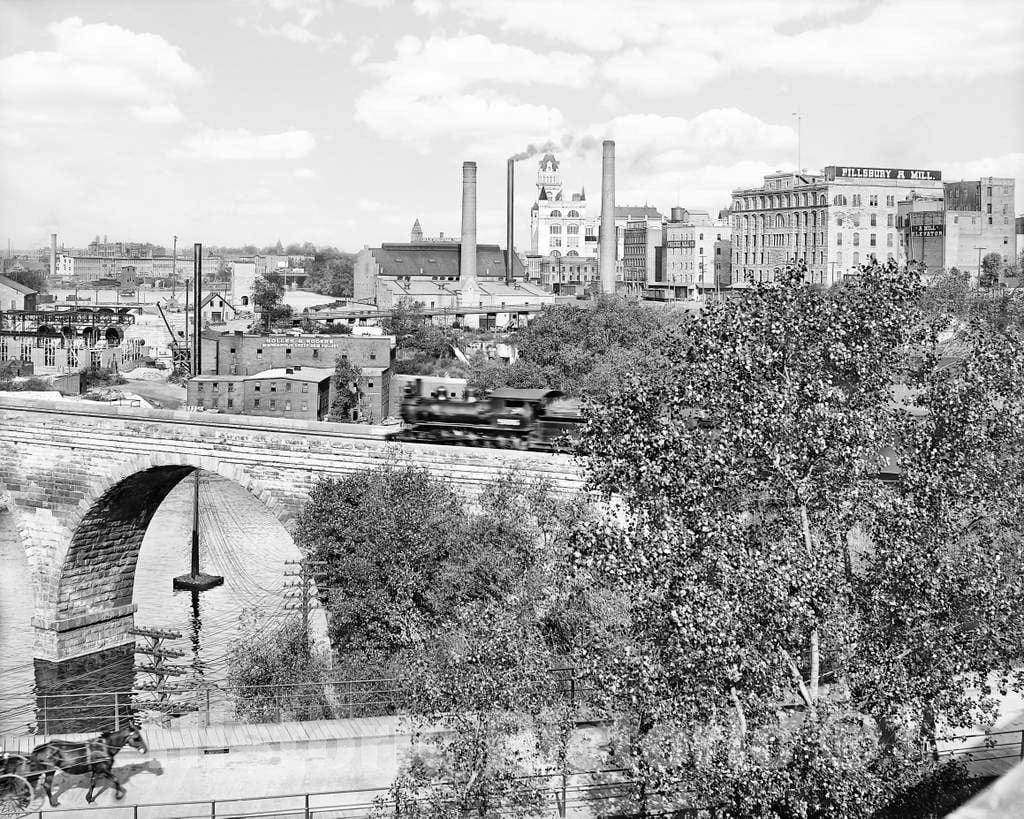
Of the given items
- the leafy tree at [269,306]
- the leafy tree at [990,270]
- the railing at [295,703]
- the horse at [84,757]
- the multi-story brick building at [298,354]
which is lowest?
the railing at [295,703]

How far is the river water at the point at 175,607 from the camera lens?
2669 centimetres

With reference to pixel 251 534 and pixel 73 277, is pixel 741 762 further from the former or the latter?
pixel 73 277

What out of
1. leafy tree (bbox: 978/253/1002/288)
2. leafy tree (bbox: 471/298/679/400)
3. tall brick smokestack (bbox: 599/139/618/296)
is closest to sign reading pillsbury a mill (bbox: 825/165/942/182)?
leafy tree (bbox: 978/253/1002/288)

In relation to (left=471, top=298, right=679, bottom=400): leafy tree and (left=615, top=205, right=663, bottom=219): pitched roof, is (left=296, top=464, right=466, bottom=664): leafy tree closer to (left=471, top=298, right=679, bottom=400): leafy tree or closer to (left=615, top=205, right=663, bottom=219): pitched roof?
(left=471, top=298, right=679, bottom=400): leafy tree

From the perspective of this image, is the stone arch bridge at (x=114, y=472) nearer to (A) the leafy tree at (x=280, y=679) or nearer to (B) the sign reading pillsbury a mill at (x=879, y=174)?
(A) the leafy tree at (x=280, y=679)

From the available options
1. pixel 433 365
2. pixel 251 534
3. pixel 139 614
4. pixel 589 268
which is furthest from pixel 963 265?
pixel 589 268

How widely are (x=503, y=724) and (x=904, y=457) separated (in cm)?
550

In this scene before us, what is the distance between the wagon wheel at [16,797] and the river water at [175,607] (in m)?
6.79

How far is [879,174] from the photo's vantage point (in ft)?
274

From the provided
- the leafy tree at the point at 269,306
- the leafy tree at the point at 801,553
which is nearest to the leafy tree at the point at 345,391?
the leafy tree at the point at 269,306

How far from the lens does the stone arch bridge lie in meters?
25.9

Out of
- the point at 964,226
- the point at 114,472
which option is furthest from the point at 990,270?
the point at 114,472

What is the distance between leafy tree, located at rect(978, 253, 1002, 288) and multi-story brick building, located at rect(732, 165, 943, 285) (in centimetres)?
604

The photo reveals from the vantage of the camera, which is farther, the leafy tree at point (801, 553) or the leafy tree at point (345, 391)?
the leafy tree at point (345, 391)
